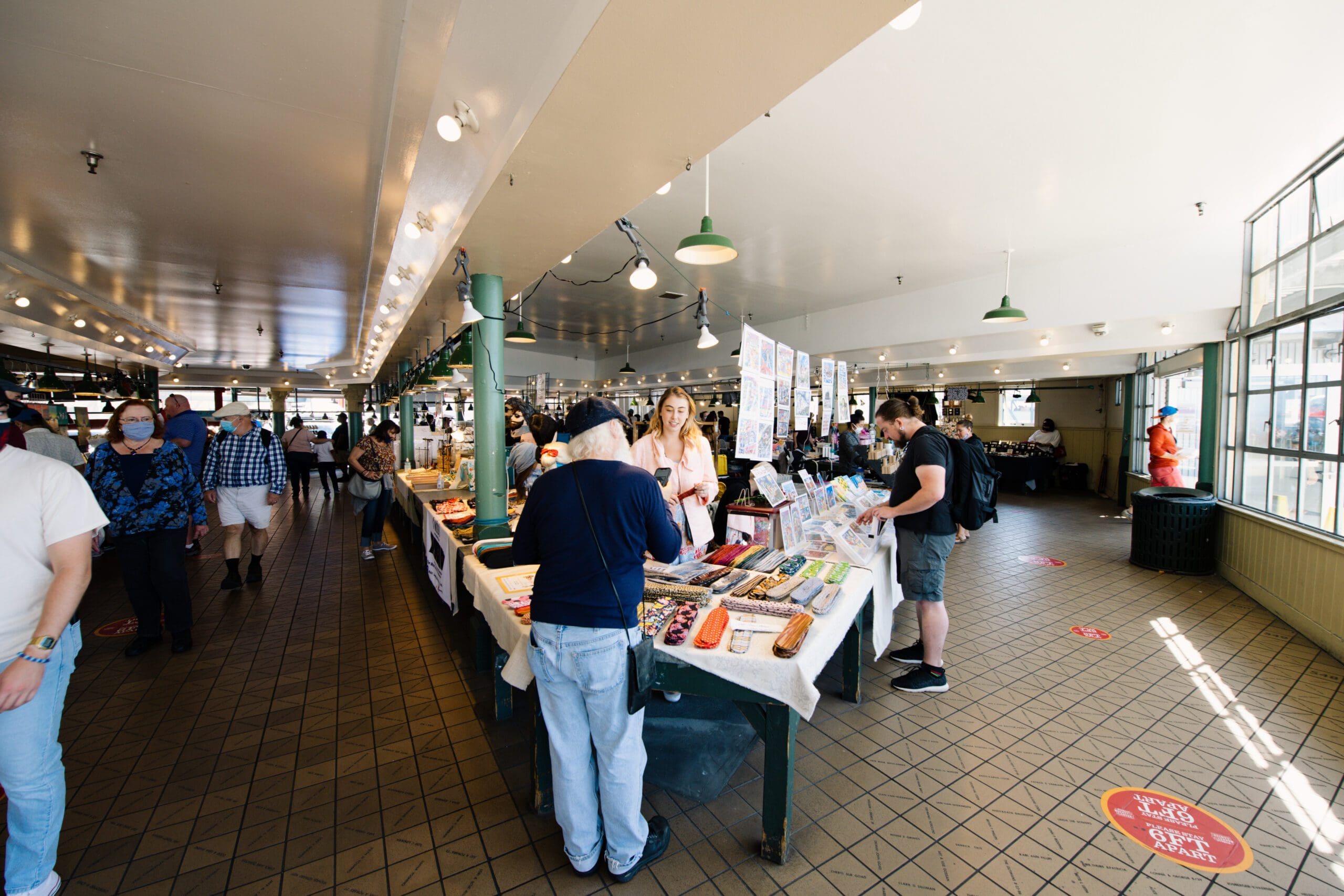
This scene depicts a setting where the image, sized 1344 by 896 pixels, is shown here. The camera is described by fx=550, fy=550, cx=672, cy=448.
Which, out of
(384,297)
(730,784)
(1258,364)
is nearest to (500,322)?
(384,297)

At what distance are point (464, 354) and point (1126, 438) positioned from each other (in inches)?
519

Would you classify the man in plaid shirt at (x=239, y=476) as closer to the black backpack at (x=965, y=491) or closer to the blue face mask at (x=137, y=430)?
the blue face mask at (x=137, y=430)

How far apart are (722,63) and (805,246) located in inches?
191

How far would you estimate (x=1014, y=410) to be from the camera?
60.8ft

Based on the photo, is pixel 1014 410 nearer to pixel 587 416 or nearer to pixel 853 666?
pixel 853 666

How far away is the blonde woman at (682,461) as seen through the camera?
11.8ft

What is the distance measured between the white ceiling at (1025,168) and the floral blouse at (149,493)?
2792mm

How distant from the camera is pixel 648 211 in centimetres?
550

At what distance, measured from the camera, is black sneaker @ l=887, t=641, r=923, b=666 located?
384 cm

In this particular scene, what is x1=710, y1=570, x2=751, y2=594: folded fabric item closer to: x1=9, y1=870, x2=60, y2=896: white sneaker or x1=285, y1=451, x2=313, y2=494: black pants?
x1=9, y1=870, x2=60, y2=896: white sneaker

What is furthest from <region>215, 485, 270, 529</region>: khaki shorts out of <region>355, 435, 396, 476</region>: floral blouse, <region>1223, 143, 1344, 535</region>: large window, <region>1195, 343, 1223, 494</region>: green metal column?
<region>1195, 343, 1223, 494</region>: green metal column

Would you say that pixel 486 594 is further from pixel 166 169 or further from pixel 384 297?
pixel 384 297

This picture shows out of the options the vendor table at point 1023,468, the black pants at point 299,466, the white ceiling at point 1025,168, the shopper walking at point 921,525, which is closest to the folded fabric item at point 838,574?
the shopper walking at point 921,525

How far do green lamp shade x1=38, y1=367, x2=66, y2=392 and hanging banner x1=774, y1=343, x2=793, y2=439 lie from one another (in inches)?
527
